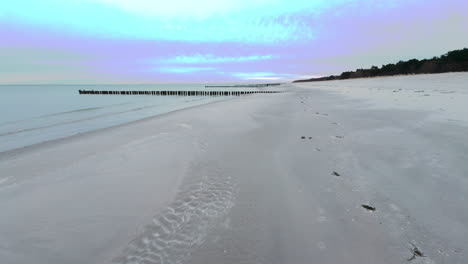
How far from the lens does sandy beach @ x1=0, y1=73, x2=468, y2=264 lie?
2.65m

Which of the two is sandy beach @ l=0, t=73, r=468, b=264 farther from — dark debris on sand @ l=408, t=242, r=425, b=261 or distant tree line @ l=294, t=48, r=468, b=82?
distant tree line @ l=294, t=48, r=468, b=82

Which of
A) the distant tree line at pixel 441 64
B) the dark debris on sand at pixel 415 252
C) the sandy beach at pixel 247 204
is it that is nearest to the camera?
the dark debris on sand at pixel 415 252

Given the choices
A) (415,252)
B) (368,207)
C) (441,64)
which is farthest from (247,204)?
(441,64)

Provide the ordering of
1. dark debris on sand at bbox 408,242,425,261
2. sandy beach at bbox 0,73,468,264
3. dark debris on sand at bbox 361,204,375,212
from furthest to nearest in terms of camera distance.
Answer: dark debris on sand at bbox 361,204,375,212 < sandy beach at bbox 0,73,468,264 < dark debris on sand at bbox 408,242,425,261

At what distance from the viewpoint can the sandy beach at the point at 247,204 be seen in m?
2.65

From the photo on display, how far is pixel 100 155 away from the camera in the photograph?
6.93 meters

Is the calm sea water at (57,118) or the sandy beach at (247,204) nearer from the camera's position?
the sandy beach at (247,204)

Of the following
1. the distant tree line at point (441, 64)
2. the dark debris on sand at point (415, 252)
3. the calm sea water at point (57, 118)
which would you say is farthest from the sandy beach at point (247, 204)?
the distant tree line at point (441, 64)

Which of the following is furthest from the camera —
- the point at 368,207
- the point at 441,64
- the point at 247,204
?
the point at 441,64

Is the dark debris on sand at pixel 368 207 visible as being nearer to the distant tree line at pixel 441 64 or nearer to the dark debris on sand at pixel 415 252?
the dark debris on sand at pixel 415 252

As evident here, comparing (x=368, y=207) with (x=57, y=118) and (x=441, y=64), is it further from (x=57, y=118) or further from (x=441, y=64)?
(x=441, y=64)

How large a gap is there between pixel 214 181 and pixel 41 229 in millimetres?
2685

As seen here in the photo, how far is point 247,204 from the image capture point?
369cm

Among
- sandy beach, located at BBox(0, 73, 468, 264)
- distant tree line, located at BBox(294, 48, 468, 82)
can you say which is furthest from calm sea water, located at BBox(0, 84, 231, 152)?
distant tree line, located at BBox(294, 48, 468, 82)
